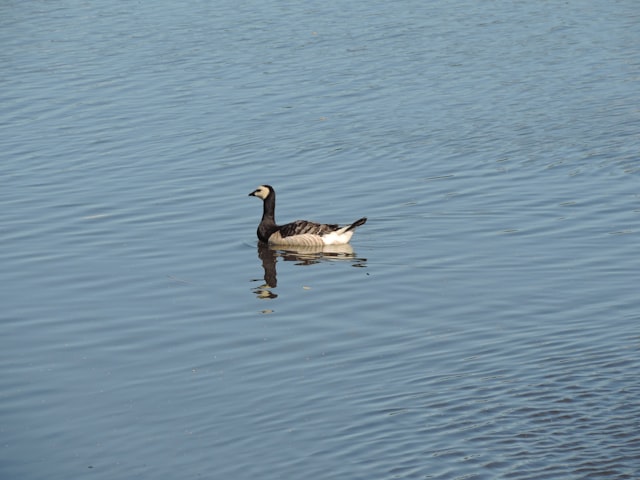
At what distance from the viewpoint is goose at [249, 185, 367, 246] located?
63.8 ft

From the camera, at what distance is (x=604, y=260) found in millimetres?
17500

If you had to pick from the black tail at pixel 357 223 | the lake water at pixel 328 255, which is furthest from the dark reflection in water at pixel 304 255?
the black tail at pixel 357 223

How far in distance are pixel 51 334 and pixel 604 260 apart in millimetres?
7791

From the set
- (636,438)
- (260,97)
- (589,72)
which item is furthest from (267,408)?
(589,72)

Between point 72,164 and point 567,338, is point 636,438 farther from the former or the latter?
point 72,164

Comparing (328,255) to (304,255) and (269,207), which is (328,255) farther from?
(269,207)

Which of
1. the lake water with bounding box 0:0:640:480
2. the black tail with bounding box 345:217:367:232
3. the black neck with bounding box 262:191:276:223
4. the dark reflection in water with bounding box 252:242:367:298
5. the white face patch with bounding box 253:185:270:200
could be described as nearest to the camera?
the lake water with bounding box 0:0:640:480

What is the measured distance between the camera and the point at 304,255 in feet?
66.0

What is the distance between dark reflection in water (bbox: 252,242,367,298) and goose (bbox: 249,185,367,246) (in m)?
0.12

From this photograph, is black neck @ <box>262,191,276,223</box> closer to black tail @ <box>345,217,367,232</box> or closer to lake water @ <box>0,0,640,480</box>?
lake water @ <box>0,0,640,480</box>

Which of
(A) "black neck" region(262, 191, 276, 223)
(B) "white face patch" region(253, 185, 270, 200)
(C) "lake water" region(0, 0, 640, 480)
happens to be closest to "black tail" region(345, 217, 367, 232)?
(C) "lake water" region(0, 0, 640, 480)

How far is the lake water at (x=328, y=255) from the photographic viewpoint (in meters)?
11.5

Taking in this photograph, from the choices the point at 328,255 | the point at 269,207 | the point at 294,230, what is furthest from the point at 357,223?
the point at 269,207

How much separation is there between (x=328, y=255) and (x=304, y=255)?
542 millimetres
